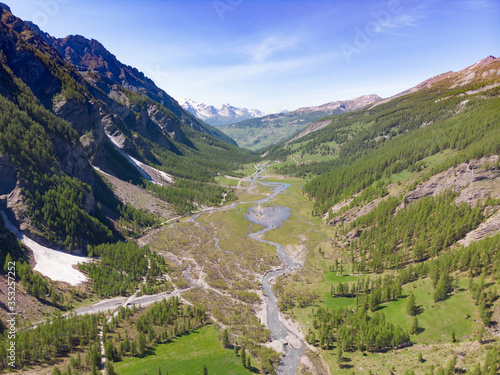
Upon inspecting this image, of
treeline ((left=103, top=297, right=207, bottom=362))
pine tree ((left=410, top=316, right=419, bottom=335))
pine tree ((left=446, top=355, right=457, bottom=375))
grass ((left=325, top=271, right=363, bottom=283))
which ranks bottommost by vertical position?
grass ((left=325, top=271, right=363, bottom=283))

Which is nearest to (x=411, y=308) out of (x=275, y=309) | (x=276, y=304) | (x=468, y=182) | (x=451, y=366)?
(x=451, y=366)

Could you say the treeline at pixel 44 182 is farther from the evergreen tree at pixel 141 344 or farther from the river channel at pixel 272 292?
the river channel at pixel 272 292

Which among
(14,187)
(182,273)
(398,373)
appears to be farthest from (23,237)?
(398,373)

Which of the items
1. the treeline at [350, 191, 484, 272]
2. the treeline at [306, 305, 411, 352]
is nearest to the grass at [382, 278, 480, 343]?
the treeline at [306, 305, 411, 352]

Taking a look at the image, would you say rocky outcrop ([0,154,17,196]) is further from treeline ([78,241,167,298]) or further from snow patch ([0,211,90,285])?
treeline ([78,241,167,298])

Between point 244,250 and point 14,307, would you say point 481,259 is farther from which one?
point 14,307

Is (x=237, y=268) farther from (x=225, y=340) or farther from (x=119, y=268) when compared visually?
(x=119, y=268)
